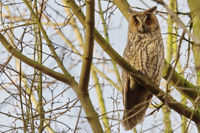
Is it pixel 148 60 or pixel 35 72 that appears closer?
pixel 35 72

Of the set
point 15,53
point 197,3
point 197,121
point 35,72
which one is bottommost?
point 197,3

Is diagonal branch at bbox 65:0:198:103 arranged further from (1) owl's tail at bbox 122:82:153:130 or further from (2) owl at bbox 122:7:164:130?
(1) owl's tail at bbox 122:82:153:130

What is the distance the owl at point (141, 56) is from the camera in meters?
3.56

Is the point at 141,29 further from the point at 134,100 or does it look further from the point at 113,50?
the point at 113,50

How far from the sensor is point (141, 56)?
3.55 m

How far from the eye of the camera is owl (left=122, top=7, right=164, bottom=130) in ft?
11.7

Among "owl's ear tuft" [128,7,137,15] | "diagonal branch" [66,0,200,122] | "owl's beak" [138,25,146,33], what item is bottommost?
"diagonal branch" [66,0,200,122]

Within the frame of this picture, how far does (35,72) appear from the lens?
324cm

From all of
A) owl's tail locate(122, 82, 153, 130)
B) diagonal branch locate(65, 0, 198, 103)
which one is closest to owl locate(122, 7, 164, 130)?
owl's tail locate(122, 82, 153, 130)

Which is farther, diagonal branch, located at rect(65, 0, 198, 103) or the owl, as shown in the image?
the owl

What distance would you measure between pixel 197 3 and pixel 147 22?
2712mm

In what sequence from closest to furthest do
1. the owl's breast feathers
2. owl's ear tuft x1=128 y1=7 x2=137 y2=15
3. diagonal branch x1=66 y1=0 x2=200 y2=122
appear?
diagonal branch x1=66 y1=0 x2=200 y2=122
the owl's breast feathers
owl's ear tuft x1=128 y1=7 x2=137 y2=15

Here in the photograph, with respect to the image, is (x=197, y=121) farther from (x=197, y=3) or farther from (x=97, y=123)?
(x=197, y=3)

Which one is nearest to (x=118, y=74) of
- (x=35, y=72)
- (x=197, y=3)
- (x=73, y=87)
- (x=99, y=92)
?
(x=99, y=92)
